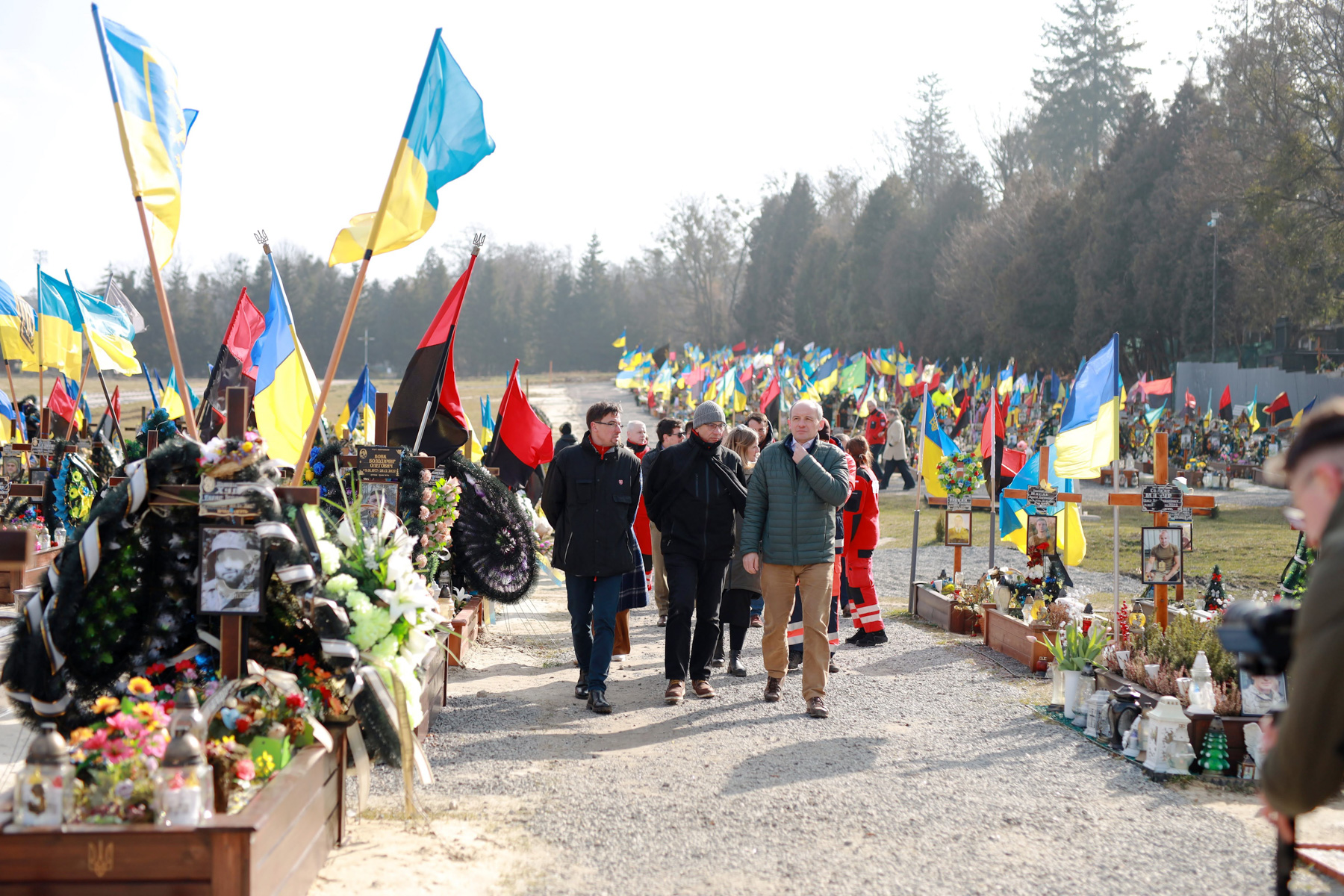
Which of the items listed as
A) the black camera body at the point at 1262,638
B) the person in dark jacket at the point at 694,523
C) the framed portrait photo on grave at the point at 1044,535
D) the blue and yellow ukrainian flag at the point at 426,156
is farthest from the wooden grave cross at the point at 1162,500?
the black camera body at the point at 1262,638

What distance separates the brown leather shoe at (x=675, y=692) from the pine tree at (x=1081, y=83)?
2521 inches

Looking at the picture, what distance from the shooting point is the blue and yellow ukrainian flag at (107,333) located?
1091 centimetres

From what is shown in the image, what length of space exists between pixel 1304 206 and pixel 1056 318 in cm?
1659

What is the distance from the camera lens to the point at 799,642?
7.98 metres

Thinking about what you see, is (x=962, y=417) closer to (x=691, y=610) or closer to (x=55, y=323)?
(x=55, y=323)

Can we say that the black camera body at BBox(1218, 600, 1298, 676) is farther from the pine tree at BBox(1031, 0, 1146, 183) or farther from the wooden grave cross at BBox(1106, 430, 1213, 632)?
the pine tree at BBox(1031, 0, 1146, 183)

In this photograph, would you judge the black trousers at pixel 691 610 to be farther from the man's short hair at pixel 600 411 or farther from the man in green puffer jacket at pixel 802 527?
the man's short hair at pixel 600 411

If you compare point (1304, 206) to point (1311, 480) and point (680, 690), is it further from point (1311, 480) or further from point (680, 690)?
point (1311, 480)

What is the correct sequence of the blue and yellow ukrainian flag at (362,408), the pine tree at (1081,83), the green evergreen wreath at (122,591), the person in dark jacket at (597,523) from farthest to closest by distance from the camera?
the pine tree at (1081,83), the blue and yellow ukrainian flag at (362,408), the person in dark jacket at (597,523), the green evergreen wreath at (122,591)

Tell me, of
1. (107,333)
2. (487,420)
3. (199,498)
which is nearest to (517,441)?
(487,420)

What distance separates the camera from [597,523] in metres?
6.69

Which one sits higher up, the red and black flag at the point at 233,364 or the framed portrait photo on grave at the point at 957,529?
the red and black flag at the point at 233,364

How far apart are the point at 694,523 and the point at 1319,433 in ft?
16.2

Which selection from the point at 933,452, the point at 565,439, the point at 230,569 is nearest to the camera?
the point at 230,569
